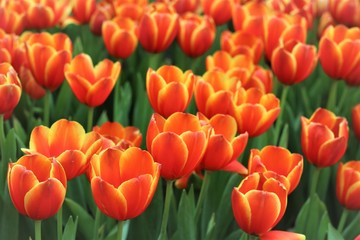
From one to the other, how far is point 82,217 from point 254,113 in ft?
1.12

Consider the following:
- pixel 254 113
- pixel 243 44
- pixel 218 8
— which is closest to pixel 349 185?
pixel 254 113

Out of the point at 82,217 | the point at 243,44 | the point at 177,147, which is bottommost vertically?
the point at 82,217

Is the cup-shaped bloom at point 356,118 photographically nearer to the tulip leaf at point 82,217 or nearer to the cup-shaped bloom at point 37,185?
the tulip leaf at point 82,217

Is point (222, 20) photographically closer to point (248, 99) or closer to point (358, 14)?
point (358, 14)

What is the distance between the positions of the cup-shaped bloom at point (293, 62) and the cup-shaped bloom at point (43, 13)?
1.90 feet

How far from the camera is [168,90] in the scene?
110 centimetres

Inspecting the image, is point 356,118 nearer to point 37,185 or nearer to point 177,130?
point 177,130

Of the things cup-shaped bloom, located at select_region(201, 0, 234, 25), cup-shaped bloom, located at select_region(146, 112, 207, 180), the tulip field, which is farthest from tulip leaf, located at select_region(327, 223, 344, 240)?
cup-shaped bloom, located at select_region(201, 0, 234, 25)

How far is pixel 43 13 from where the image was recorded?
158 centimetres

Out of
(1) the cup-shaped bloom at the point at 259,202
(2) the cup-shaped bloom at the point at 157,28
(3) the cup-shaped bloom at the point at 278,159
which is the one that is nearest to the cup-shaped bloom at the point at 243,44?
(2) the cup-shaped bloom at the point at 157,28

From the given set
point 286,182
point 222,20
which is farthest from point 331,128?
point 222,20

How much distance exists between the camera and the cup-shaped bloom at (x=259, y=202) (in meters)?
0.87

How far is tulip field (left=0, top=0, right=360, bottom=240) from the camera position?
0.89 metres

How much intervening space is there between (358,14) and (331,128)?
0.75m
